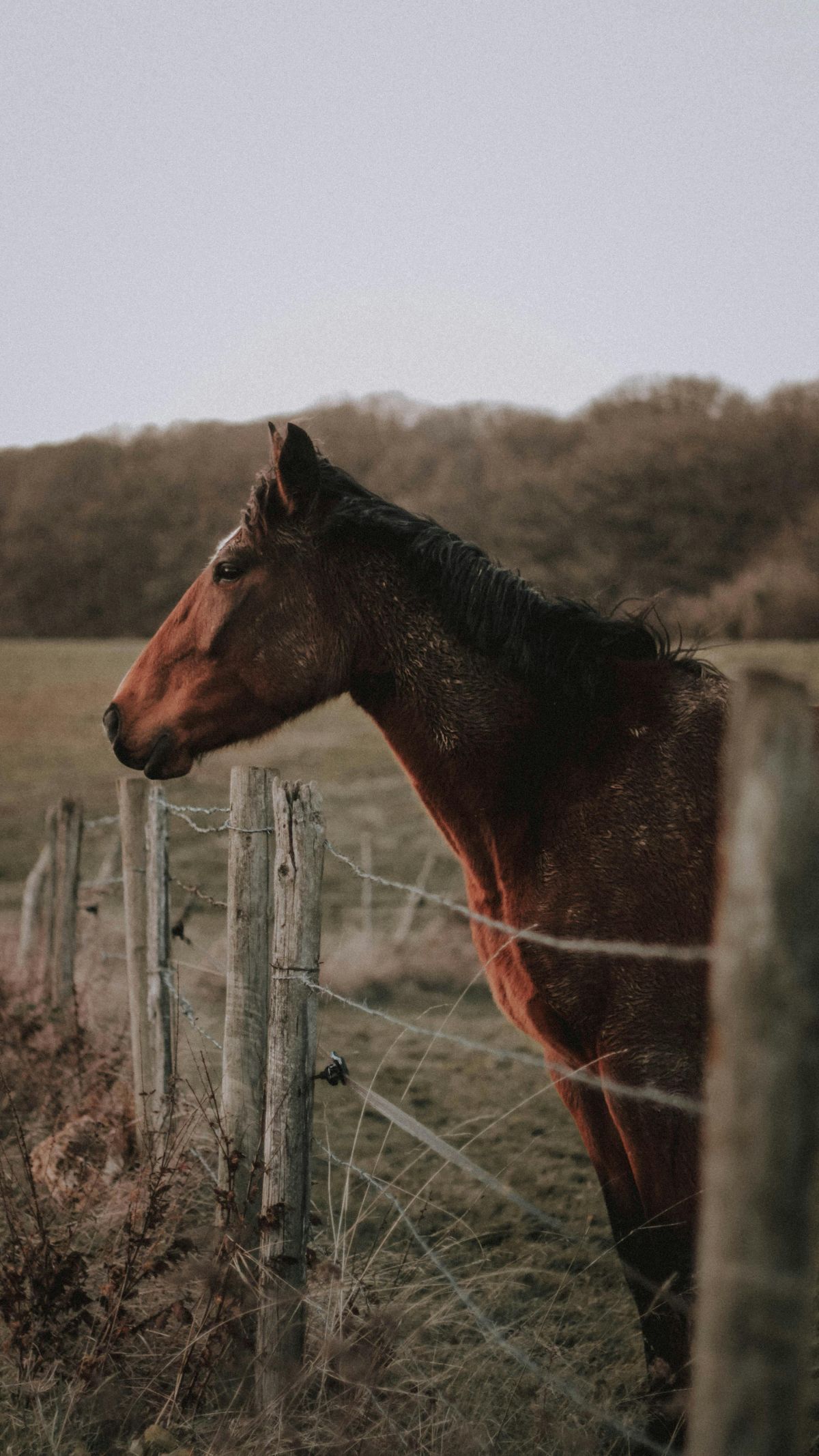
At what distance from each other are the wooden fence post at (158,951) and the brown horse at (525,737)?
89cm

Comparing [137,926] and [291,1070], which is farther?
[137,926]

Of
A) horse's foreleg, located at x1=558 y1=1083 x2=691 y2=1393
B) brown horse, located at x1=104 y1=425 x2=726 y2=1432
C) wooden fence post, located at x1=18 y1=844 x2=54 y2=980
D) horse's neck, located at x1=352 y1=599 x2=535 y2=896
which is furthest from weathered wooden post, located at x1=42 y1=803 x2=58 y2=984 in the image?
horse's foreleg, located at x1=558 y1=1083 x2=691 y2=1393

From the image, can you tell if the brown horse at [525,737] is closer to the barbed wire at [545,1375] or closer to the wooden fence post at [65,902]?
the barbed wire at [545,1375]

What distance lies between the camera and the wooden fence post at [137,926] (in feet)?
13.2

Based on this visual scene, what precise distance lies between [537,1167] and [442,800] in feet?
10.1

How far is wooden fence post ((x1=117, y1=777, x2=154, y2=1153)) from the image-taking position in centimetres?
403

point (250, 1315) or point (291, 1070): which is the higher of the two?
point (291, 1070)

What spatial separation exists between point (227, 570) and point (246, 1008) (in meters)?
1.43

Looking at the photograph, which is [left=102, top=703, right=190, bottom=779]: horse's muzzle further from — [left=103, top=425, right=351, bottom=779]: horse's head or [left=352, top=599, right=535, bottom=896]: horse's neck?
[left=352, top=599, right=535, bottom=896]: horse's neck

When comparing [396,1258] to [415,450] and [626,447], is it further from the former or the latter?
[626,447]

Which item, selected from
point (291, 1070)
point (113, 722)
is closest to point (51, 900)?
point (113, 722)

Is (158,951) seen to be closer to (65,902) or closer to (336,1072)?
(336,1072)

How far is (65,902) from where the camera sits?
256 inches

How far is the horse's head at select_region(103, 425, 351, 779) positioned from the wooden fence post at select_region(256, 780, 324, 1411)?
0.60m
